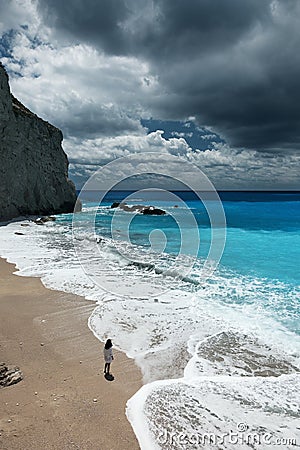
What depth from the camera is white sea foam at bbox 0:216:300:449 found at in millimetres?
6586

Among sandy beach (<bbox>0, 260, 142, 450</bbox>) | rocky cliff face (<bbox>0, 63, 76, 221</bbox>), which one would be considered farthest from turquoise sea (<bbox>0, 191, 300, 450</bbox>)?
rocky cliff face (<bbox>0, 63, 76, 221</bbox>)

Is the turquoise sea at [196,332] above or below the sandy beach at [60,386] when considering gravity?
above

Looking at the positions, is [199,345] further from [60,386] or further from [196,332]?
[60,386]

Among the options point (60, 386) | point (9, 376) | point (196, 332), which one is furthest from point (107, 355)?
point (196, 332)

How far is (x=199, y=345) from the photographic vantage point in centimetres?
980

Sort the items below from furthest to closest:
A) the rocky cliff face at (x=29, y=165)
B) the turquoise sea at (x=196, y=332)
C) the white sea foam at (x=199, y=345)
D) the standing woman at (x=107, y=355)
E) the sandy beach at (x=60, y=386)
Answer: the rocky cliff face at (x=29, y=165)
the standing woman at (x=107, y=355)
the white sea foam at (x=199, y=345)
the turquoise sea at (x=196, y=332)
the sandy beach at (x=60, y=386)

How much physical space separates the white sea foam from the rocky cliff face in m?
22.3

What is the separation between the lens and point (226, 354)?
9.35m

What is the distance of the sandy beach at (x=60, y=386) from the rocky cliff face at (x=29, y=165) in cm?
3002

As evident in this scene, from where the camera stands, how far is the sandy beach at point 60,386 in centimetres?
581

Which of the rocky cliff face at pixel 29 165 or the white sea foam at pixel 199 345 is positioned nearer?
the white sea foam at pixel 199 345

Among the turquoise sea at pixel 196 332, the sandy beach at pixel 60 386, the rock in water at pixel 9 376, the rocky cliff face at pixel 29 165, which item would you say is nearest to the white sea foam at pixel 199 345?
the turquoise sea at pixel 196 332

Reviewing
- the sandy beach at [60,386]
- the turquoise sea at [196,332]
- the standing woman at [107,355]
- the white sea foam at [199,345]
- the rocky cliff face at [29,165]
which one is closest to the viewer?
the sandy beach at [60,386]

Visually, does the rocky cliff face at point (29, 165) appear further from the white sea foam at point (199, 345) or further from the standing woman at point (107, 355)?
the standing woman at point (107, 355)
